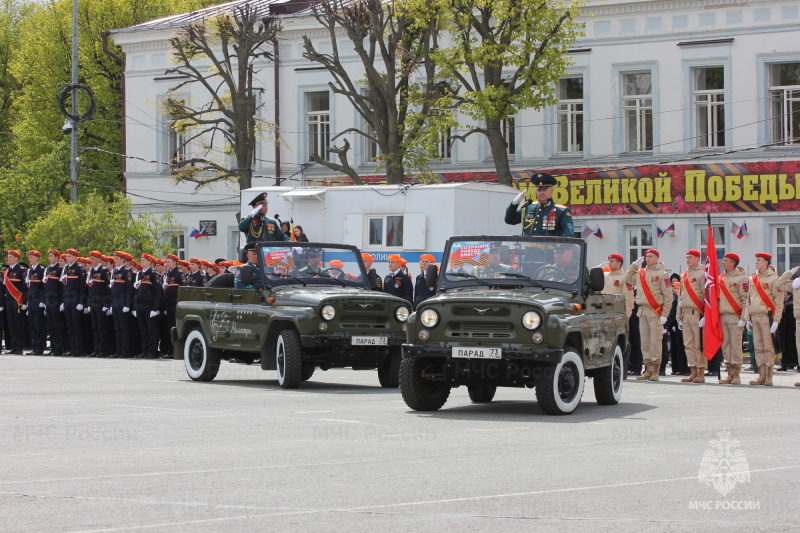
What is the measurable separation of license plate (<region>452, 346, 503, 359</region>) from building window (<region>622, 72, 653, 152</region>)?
2694cm

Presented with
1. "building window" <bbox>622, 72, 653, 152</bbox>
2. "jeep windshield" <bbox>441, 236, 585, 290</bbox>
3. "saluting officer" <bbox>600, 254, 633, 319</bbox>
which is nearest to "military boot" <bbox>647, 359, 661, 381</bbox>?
"saluting officer" <bbox>600, 254, 633, 319</bbox>

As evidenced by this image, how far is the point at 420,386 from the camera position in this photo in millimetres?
13438

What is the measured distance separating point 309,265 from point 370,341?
1.79m

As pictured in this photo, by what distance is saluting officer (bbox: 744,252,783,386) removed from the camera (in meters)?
19.7

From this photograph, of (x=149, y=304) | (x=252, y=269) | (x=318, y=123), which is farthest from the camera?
(x=318, y=123)


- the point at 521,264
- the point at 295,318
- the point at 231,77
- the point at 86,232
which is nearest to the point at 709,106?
the point at 231,77

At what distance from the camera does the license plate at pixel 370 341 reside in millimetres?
16391

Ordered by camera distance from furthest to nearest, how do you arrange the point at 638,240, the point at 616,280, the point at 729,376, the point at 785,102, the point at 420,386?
the point at 638,240
the point at 785,102
the point at 616,280
the point at 729,376
the point at 420,386

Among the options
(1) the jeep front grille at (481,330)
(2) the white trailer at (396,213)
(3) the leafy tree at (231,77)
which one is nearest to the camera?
(1) the jeep front grille at (481,330)

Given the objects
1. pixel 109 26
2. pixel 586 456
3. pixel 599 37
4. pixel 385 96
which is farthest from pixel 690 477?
pixel 109 26

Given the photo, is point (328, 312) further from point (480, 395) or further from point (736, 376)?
point (736, 376)

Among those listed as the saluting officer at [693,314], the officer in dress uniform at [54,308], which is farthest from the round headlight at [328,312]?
the officer in dress uniform at [54,308]

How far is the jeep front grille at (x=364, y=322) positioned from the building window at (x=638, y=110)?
77.4ft

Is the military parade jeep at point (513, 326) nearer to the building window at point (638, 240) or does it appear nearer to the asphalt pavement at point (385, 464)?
the asphalt pavement at point (385, 464)
